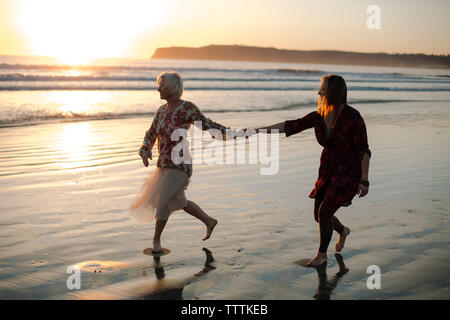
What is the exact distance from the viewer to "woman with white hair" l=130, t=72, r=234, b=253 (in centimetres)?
471

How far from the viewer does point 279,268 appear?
4.32m

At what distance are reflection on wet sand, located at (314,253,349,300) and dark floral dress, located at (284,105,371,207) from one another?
0.58 metres

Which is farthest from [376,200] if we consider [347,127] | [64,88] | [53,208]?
[64,88]

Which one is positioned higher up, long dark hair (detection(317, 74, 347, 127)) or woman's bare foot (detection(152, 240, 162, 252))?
long dark hair (detection(317, 74, 347, 127))

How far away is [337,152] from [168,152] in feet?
5.31

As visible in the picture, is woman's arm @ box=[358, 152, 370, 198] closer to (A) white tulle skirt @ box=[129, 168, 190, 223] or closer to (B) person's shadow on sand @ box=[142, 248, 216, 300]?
(B) person's shadow on sand @ box=[142, 248, 216, 300]

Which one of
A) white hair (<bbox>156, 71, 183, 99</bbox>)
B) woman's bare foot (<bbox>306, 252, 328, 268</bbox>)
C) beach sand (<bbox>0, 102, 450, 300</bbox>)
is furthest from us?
white hair (<bbox>156, 71, 183, 99</bbox>)

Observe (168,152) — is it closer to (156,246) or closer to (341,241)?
(156,246)

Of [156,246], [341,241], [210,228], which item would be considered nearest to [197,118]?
[210,228]

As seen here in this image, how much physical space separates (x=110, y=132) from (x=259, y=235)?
8.70 m

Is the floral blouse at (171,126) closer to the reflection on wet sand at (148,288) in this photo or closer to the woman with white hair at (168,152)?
the woman with white hair at (168,152)

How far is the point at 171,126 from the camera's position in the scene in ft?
15.5

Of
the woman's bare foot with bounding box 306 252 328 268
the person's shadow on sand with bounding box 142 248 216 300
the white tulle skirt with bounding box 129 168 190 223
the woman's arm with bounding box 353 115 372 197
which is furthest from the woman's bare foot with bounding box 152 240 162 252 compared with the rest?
the woman's arm with bounding box 353 115 372 197

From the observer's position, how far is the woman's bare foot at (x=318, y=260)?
4.38m
